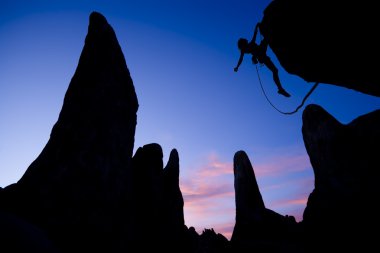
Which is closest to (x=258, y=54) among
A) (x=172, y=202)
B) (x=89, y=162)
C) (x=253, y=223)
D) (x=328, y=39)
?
(x=328, y=39)

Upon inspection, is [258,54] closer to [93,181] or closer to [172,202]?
[93,181]

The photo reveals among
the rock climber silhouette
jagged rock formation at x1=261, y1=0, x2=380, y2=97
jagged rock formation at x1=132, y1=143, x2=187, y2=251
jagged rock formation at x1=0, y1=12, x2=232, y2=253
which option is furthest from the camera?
jagged rock formation at x1=132, y1=143, x2=187, y2=251

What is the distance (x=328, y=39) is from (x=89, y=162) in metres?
7.50

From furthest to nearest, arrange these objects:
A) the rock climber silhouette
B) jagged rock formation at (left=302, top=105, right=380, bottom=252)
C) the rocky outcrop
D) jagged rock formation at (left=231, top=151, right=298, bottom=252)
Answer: jagged rock formation at (left=231, top=151, right=298, bottom=252) → the rocky outcrop → jagged rock formation at (left=302, top=105, right=380, bottom=252) → the rock climber silhouette

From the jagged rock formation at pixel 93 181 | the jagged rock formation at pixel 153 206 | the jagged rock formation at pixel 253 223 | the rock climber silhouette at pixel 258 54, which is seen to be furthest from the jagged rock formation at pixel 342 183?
the jagged rock formation at pixel 93 181

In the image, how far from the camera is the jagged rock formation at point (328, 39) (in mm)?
4348

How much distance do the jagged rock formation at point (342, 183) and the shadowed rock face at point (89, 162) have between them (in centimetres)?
1021

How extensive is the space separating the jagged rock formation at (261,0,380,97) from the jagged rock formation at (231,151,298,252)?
13360 millimetres

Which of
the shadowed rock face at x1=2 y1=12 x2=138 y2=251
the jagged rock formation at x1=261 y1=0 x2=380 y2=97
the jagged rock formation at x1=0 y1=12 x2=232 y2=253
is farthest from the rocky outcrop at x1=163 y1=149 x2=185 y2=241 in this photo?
the jagged rock formation at x1=261 y1=0 x2=380 y2=97

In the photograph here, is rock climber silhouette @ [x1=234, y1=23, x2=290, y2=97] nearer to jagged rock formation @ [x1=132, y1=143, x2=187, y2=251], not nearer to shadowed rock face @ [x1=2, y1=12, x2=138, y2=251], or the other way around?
shadowed rock face @ [x1=2, y1=12, x2=138, y2=251]

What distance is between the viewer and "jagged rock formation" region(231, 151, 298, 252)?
16697 mm

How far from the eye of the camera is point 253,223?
17797 millimetres

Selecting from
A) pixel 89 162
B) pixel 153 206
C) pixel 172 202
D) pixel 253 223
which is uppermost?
pixel 172 202

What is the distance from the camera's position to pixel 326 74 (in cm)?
561
